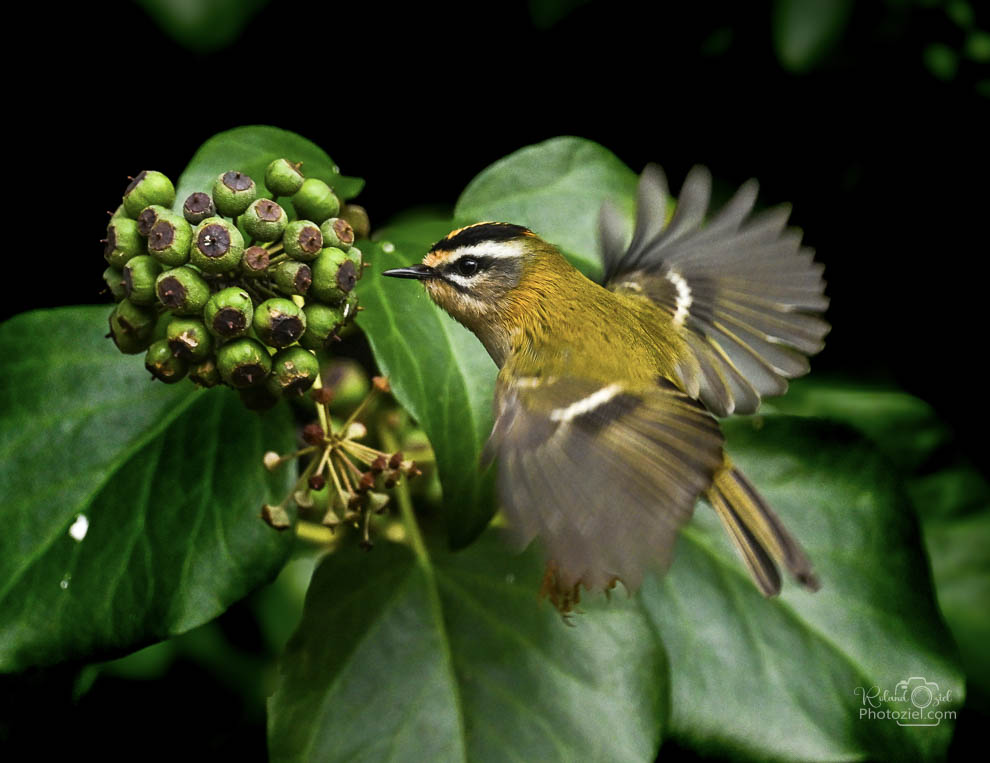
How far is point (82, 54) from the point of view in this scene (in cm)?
178

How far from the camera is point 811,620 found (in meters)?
1.47

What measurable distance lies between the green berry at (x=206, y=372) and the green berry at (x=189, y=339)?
0.5 inches

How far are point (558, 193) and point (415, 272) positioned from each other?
395 mm

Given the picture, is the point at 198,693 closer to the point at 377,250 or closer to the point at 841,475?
the point at 377,250

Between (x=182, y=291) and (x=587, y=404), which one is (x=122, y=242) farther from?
(x=587, y=404)

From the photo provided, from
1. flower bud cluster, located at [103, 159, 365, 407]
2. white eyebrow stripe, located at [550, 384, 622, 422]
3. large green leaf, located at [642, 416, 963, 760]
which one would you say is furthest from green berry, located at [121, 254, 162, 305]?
large green leaf, located at [642, 416, 963, 760]

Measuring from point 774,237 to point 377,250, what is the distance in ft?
1.79

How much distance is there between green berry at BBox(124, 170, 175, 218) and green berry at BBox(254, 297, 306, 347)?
164 millimetres

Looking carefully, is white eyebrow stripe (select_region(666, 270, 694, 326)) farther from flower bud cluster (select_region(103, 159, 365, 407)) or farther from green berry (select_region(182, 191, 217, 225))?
green berry (select_region(182, 191, 217, 225))

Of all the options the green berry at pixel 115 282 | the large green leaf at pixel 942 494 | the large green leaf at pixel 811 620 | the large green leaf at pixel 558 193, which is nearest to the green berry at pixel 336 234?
the green berry at pixel 115 282

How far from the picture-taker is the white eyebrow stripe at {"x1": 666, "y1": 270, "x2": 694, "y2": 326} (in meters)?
1.37

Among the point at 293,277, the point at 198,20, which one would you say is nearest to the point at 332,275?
the point at 293,277

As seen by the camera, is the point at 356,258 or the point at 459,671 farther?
the point at 459,671

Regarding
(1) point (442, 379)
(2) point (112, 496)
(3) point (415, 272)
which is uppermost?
(3) point (415, 272)
